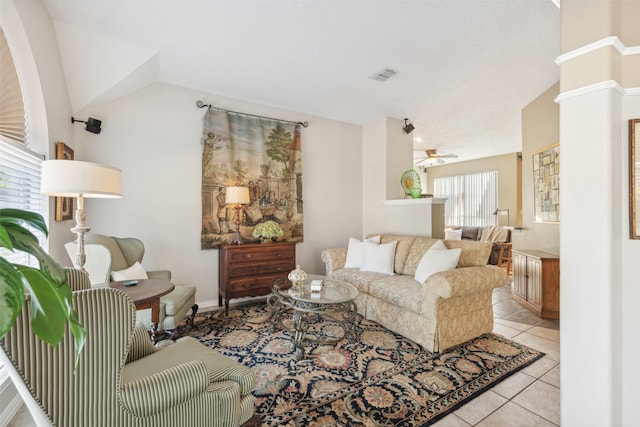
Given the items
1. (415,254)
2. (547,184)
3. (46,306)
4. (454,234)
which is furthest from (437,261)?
(454,234)

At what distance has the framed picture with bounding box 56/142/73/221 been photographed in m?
2.40

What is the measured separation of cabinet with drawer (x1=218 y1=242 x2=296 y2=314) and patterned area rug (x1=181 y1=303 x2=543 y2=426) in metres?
0.47

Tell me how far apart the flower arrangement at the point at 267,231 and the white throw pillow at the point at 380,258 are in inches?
46.8

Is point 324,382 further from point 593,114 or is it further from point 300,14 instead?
point 300,14

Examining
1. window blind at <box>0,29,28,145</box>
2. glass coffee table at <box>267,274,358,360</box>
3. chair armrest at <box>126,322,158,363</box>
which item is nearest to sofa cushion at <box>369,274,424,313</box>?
glass coffee table at <box>267,274,358,360</box>

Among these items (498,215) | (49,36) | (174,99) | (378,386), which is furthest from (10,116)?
(498,215)

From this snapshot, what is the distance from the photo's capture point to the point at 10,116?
1.97 m

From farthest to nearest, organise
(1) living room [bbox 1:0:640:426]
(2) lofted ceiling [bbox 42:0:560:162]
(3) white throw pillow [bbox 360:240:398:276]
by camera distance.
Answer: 1. (3) white throw pillow [bbox 360:240:398:276]
2. (2) lofted ceiling [bbox 42:0:560:162]
3. (1) living room [bbox 1:0:640:426]

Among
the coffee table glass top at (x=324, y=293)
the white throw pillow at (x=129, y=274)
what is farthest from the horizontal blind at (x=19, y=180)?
the coffee table glass top at (x=324, y=293)

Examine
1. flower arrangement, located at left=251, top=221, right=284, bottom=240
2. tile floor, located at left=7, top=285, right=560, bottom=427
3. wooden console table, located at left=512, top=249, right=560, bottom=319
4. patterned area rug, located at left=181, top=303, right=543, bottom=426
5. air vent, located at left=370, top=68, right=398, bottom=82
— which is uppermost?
air vent, located at left=370, top=68, right=398, bottom=82

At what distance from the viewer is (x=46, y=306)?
23.8 inches

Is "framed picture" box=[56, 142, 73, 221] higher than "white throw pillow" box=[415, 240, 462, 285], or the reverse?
"framed picture" box=[56, 142, 73, 221]

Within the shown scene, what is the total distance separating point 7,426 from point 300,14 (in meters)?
3.31

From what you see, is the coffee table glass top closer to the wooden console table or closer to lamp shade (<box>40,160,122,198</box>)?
lamp shade (<box>40,160,122,198</box>)
